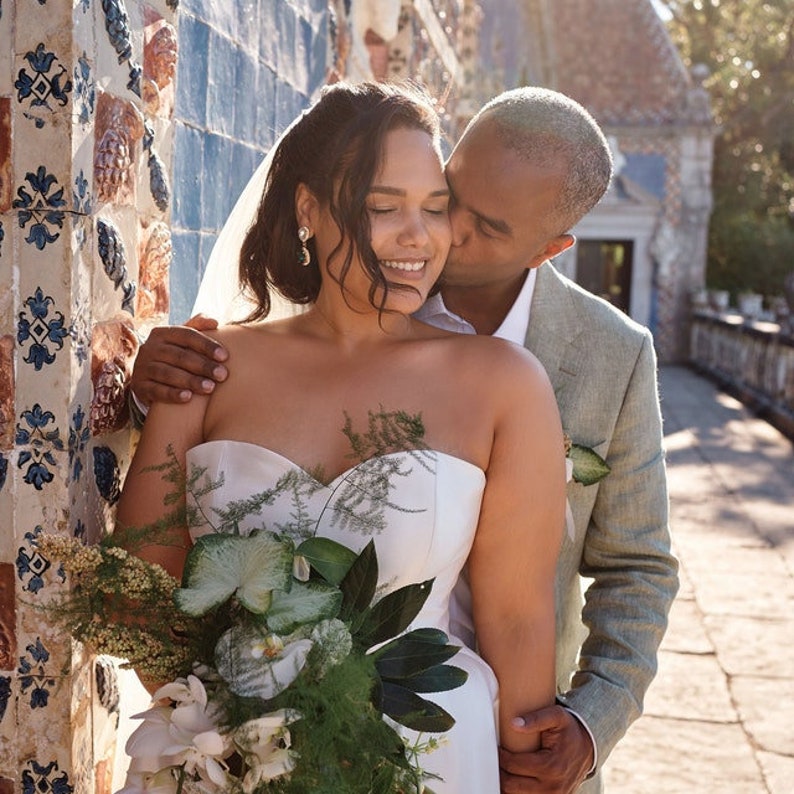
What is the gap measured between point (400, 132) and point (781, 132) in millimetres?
24962

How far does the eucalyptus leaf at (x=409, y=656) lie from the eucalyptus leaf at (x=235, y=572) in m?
0.21

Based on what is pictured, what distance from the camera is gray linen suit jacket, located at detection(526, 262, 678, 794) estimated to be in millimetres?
2438

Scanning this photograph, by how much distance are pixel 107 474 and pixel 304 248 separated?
1.82 feet

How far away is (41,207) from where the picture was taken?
1836mm

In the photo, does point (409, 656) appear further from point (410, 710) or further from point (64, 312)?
point (64, 312)

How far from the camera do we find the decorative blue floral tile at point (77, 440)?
1.91 m

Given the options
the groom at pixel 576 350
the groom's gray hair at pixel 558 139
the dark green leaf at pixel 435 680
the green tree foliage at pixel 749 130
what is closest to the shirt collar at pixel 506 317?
the groom at pixel 576 350

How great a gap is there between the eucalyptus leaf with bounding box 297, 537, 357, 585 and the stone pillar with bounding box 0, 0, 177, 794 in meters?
0.38

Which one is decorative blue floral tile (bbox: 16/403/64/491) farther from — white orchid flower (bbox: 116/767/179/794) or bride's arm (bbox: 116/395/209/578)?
white orchid flower (bbox: 116/767/179/794)

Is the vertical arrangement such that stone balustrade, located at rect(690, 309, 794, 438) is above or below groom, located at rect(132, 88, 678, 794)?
below

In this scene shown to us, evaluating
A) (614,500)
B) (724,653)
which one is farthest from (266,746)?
(724,653)

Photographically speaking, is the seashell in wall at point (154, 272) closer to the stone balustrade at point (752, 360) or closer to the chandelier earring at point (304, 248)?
the chandelier earring at point (304, 248)

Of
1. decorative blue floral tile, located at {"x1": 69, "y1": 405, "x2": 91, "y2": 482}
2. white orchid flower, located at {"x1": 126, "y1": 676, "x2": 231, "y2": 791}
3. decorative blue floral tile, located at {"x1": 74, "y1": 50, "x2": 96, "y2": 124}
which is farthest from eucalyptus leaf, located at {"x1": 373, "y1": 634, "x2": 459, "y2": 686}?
decorative blue floral tile, located at {"x1": 74, "y1": 50, "x2": 96, "y2": 124}

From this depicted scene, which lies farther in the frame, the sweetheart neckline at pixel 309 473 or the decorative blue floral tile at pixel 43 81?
the sweetheart neckline at pixel 309 473
